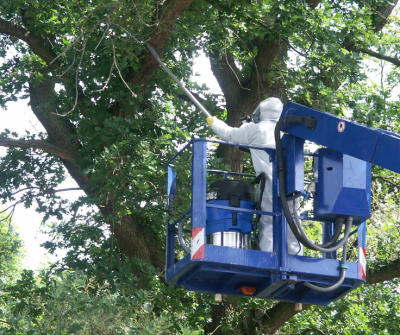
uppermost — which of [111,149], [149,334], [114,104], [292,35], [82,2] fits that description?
[82,2]

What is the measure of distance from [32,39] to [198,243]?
7.74 m

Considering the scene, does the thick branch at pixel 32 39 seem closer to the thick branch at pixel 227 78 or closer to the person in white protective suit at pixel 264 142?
the thick branch at pixel 227 78

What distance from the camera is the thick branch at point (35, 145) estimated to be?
12516 mm

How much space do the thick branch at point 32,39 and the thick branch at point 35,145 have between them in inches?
63.6

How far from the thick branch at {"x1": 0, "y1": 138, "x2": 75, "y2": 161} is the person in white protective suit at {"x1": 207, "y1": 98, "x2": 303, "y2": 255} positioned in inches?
197

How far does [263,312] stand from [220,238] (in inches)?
251

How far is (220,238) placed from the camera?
24.1 feet

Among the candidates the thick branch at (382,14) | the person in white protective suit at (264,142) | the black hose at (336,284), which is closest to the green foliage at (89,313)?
the person in white protective suit at (264,142)

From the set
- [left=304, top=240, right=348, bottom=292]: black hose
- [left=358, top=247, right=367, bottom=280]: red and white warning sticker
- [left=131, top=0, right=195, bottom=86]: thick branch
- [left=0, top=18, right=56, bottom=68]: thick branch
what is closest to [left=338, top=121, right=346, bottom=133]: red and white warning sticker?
[left=304, top=240, right=348, bottom=292]: black hose

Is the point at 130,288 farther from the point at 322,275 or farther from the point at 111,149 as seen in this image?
the point at 322,275

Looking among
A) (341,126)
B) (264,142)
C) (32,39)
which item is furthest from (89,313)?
(32,39)

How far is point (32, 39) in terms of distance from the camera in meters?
13.2

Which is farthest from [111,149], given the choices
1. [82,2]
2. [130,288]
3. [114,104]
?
[82,2]

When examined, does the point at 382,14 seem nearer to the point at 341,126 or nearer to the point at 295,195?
the point at 341,126
